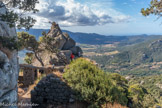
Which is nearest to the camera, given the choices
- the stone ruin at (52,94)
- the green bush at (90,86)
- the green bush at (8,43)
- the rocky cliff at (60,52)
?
the green bush at (8,43)

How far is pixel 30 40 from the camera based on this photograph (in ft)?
77.5

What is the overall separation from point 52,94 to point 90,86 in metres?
2.91

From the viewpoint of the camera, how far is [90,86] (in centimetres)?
973

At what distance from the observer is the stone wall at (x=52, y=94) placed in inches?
382

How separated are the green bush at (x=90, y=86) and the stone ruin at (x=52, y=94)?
0.64 metres

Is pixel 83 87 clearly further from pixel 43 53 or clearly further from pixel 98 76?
pixel 43 53

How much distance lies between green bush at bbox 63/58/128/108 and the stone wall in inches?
25.1

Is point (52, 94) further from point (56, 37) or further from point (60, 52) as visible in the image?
point (56, 37)

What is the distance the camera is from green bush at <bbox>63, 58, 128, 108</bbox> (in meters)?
9.05

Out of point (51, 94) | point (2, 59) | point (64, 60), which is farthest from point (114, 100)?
point (64, 60)

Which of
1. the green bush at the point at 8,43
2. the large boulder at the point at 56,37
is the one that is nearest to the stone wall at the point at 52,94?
the green bush at the point at 8,43

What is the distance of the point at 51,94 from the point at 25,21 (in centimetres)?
547

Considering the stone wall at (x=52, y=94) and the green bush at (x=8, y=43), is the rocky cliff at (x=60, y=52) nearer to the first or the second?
the stone wall at (x=52, y=94)

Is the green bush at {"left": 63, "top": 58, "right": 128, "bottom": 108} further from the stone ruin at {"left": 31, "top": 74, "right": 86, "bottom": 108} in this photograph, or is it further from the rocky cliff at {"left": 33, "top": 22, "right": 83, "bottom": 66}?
the rocky cliff at {"left": 33, "top": 22, "right": 83, "bottom": 66}
